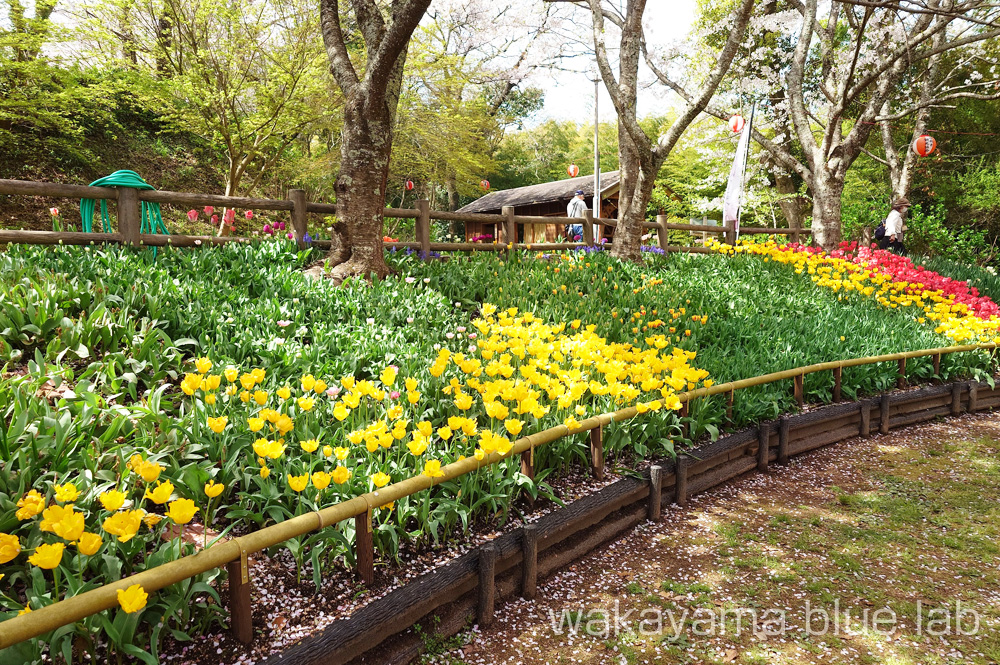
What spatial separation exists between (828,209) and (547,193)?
1265 cm

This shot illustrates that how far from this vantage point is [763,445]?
4.18 m

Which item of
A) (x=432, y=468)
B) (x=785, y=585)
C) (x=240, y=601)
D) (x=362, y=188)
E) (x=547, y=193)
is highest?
→ (x=547, y=193)

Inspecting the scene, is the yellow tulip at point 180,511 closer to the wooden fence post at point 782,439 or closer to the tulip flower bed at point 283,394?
the tulip flower bed at point 283,394

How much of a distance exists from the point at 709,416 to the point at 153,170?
18059mm

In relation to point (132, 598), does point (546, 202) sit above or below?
above

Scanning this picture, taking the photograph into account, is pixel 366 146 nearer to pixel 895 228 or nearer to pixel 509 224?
pixel 509 224

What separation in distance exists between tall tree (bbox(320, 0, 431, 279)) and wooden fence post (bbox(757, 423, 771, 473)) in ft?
11.5

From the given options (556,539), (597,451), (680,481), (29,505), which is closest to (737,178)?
(680,481)

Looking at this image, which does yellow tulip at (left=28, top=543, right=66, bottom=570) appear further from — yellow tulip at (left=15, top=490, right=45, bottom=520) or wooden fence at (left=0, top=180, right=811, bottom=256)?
wooden fence at (left=0, top=180, right=811, bottom=256)

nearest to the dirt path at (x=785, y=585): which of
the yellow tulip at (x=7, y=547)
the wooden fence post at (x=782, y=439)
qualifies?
the wooden fence post at (x=782, y=439)

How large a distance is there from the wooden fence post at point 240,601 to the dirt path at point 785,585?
67 centimetres

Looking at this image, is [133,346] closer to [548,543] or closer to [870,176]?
[548,543]

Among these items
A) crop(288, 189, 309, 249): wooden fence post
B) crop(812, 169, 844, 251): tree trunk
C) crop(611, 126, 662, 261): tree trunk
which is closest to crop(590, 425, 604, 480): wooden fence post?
crop(288, 189, 309, 249): wooden fence post

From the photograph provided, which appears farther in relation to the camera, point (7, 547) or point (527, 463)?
point (527, 463)
